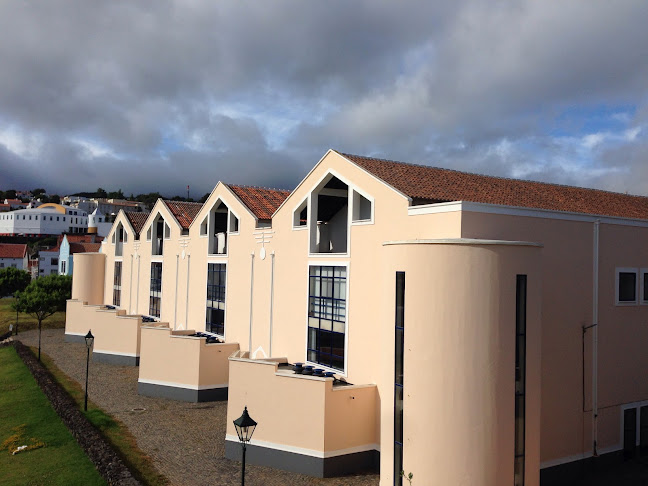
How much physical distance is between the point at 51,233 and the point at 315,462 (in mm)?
123325

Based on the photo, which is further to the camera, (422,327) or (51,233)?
(51,233)

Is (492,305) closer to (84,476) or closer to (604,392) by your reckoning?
(604,392)

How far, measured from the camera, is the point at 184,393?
22.9 metres

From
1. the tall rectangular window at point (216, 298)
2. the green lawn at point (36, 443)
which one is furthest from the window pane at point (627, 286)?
the green lawn at point (36, 443)

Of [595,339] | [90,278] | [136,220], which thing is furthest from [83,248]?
[595,339]

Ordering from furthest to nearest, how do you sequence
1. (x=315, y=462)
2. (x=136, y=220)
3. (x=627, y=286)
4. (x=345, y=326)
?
(x=136, y=220) < (x=345, y=326) < (x=627, y=286) < (x=315, y=462)

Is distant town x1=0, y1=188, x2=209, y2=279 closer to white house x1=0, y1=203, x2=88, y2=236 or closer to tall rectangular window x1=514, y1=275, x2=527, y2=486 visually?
white house x1=0, y1=203, x2=88, y2=236

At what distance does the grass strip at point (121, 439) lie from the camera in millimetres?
15125

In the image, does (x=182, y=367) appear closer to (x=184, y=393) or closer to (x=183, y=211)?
(x=184, y=393)

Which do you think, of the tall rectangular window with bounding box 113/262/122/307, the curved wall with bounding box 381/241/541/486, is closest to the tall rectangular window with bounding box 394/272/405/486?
the curved wall with bounding box 381/241/541/486

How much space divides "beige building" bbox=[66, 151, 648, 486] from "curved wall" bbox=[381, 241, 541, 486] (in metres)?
0.03

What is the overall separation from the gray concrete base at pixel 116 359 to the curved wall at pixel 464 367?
70.1 feet

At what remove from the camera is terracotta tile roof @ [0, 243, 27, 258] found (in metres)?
81.4

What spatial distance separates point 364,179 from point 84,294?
30.6 meters
